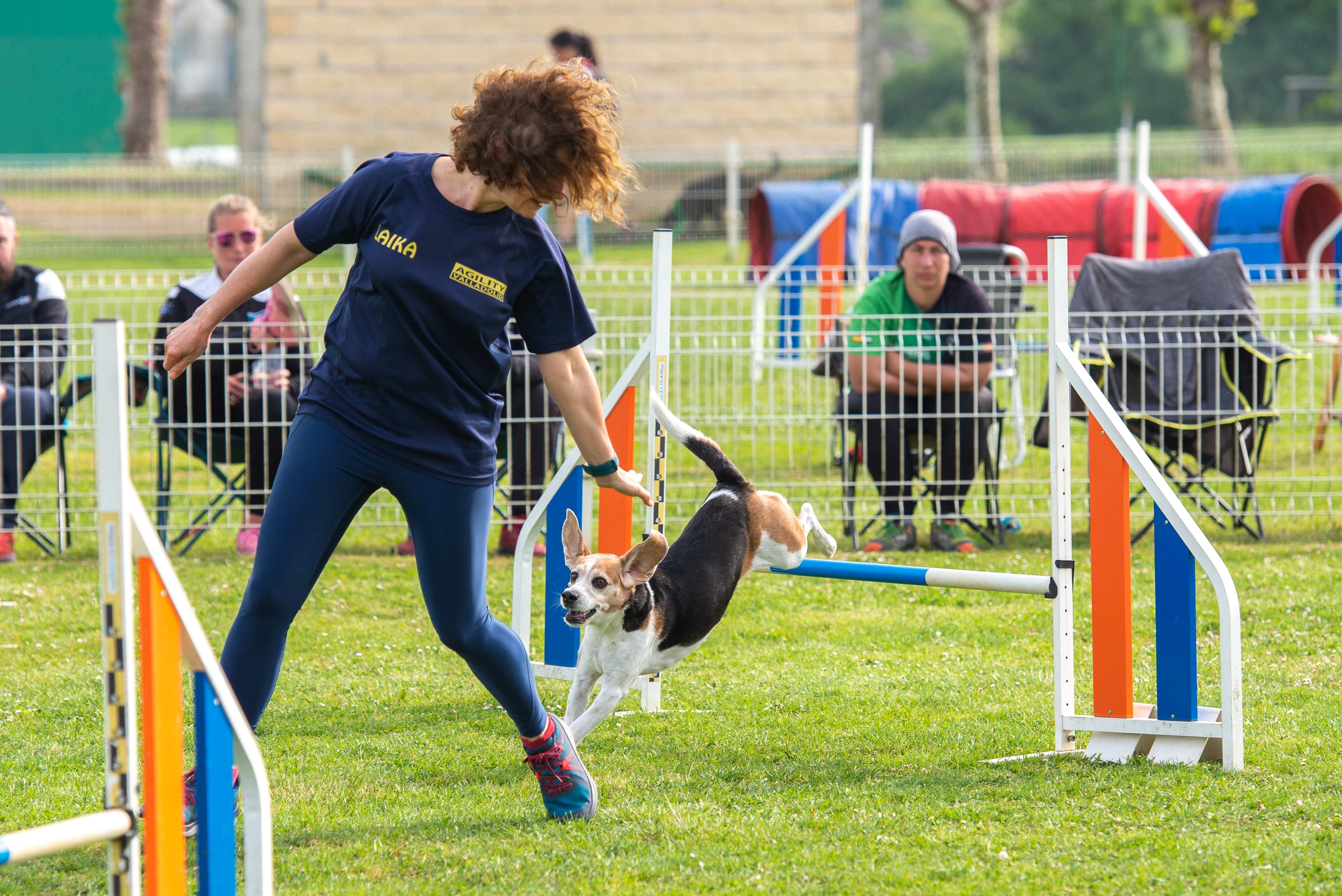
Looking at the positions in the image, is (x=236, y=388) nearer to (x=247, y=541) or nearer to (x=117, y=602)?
(x=247, y=541)

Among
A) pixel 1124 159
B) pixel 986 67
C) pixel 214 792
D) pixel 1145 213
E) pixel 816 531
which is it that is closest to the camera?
pixel 214 792

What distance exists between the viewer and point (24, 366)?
268 inches

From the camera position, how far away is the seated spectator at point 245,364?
21.5 ft

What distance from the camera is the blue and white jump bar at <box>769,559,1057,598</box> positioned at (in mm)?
4160

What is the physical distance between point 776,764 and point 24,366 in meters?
4.53

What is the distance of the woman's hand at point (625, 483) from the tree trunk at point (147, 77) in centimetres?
1989

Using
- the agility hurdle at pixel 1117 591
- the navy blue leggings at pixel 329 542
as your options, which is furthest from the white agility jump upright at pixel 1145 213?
the navy blue leggings at pixel 329 542

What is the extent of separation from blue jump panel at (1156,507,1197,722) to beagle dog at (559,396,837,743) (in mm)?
1119

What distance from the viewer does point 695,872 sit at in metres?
3.32

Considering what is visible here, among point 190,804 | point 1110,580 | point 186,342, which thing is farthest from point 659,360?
point 190,804

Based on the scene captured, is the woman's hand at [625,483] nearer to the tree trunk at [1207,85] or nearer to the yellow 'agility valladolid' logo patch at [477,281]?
the yellow 'agility valladolid' logo patch at [477,281]

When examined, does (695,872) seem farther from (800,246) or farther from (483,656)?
(800,246)

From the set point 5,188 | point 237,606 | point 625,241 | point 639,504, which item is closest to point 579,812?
point 237,606

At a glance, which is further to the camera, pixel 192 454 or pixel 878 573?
pixel 192 454
